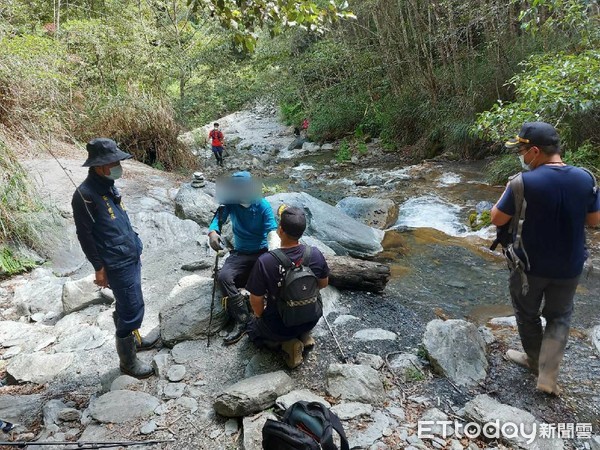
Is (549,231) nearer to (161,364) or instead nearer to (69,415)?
(161,364)

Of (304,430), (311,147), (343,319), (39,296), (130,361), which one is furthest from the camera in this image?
(311,147)

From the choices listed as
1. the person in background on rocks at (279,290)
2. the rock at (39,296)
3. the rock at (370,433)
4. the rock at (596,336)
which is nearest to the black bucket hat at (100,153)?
the person in background on rocks at (279,290)

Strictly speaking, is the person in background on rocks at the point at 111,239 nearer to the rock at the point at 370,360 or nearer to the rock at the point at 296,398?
the rock at the point at 296,398

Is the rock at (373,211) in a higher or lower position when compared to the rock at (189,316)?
lower

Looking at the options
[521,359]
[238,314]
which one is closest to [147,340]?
[238,314]

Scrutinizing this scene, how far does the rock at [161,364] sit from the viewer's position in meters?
3.31

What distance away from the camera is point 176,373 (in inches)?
129

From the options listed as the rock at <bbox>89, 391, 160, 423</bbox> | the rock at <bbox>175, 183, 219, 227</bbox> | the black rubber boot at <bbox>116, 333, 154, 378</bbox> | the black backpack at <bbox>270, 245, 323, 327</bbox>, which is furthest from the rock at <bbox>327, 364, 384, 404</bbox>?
the rock at <bbox>175, 183, 219, 227</bbox>

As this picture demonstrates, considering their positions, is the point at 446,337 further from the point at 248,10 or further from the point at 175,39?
the point at 175,39

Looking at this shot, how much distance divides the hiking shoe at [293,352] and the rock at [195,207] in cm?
453

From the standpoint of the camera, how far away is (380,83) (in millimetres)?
16438

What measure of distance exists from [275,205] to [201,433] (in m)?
4.86

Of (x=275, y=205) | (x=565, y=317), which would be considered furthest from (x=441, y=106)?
(x=565, y=317)

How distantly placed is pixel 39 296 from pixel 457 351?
14.6ft
